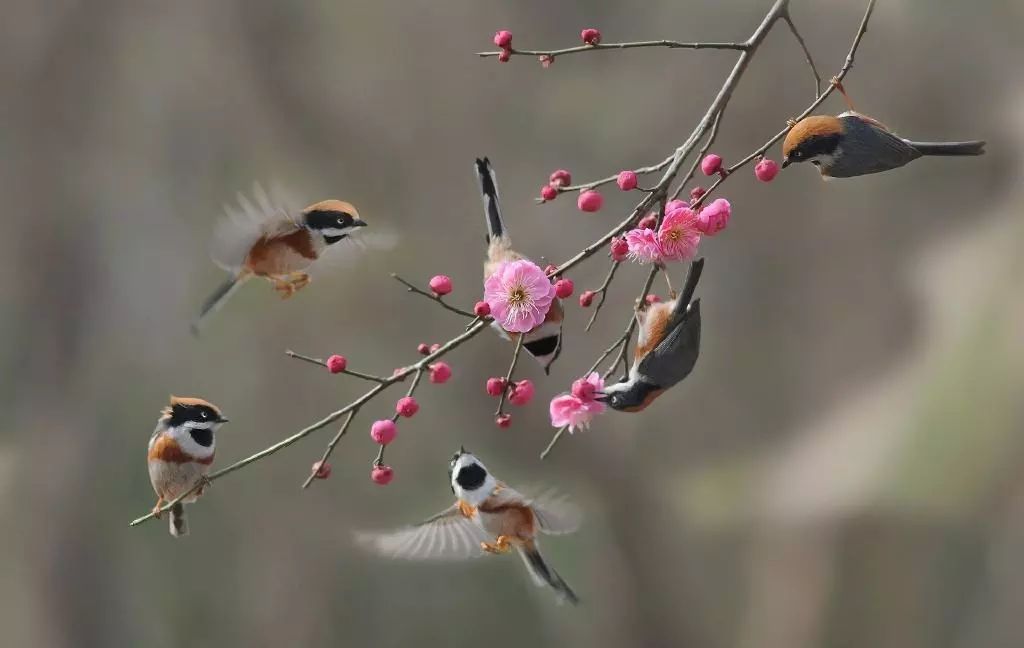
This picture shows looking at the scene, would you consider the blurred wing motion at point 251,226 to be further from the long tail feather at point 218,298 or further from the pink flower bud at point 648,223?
the pink flower bud at point 648,223

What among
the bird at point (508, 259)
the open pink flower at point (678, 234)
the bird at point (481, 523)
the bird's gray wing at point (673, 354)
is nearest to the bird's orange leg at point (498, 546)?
the bird at point (481, 523)

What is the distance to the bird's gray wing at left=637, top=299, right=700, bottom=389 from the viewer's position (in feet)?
2.68

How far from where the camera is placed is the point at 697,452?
1675 mm

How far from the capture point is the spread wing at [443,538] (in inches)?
44.0

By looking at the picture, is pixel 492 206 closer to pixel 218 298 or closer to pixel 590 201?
pixel 590 201

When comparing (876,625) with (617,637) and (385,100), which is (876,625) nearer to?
(617,637)

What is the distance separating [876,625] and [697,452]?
16.8 inches

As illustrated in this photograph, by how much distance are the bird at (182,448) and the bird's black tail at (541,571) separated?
1.30 ft

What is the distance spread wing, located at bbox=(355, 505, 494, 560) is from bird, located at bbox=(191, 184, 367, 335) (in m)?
0.35

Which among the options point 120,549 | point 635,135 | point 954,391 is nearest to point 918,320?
point 954,391

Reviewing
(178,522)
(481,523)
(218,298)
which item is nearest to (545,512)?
(481,523)

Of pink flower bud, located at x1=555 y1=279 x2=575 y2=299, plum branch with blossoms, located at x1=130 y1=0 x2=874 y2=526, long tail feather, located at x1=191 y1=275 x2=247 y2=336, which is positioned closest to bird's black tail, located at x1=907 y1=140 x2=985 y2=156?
plum branch with blossoms, located at x1=130 y1=0 x2=874 y2=526

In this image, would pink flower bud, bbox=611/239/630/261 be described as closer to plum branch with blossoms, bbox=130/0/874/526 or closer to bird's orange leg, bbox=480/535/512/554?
plum branch with blossoms, bbox=130/0/874/526

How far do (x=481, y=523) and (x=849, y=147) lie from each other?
0.58 metres
